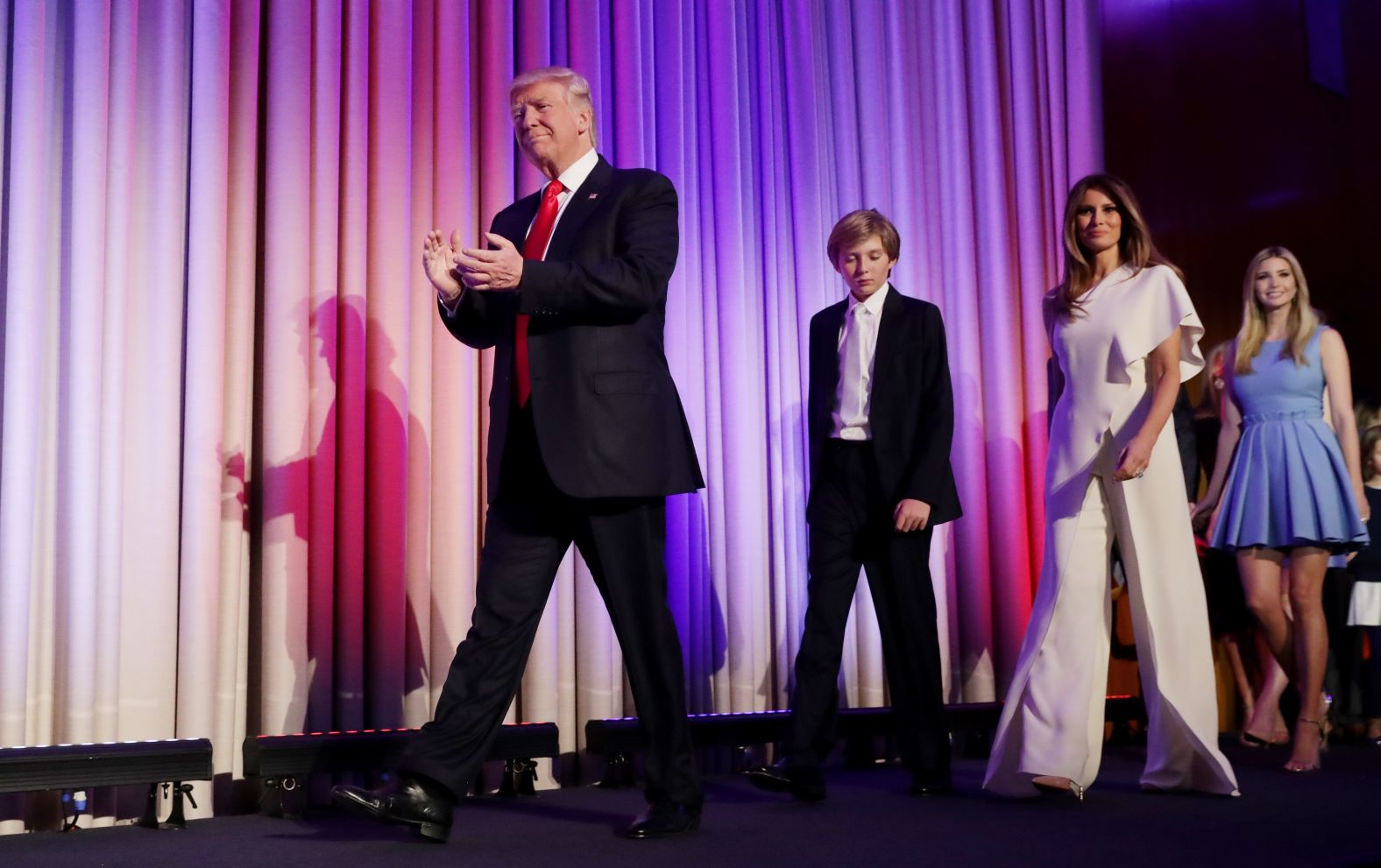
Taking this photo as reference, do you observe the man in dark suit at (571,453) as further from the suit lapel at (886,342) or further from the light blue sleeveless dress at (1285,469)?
the light blue sleeveless dress at (1285,469)

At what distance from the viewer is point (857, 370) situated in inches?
138

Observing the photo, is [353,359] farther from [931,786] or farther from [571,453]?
[931,786]

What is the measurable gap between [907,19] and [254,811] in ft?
12.1

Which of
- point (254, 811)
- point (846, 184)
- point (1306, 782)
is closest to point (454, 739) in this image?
point (254, 811)

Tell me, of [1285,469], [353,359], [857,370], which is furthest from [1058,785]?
[353,359]

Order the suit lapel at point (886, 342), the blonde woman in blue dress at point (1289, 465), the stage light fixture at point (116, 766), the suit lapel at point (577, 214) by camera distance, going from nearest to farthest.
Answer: the suit lapel at point (577, 214)
the stage light fixture at point (116, 766)
the suit lapel at point (886, 342)
the blonde woman in blue dress at point (1289, 465)

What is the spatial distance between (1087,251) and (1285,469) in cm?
125

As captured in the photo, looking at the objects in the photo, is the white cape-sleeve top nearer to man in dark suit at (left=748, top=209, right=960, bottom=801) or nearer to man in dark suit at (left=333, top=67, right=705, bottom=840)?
man in dark suit at (left=748, top=209, right=960, bottom=801)

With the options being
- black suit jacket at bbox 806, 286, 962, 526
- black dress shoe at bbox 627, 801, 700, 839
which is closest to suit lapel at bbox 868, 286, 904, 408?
black suit jacket at bbox 806, 286, 962, 526

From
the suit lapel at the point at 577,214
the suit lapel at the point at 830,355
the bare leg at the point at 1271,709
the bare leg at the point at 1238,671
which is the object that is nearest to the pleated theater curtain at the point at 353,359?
the suit lapel at the point at 830,355

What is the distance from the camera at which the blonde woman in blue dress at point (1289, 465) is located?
3982 mm

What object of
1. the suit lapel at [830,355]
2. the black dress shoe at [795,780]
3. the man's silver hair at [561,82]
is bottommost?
the black dress shoe at [795,780]

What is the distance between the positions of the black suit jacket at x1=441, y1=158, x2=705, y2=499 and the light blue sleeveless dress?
229cm

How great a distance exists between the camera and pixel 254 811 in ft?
10.8
